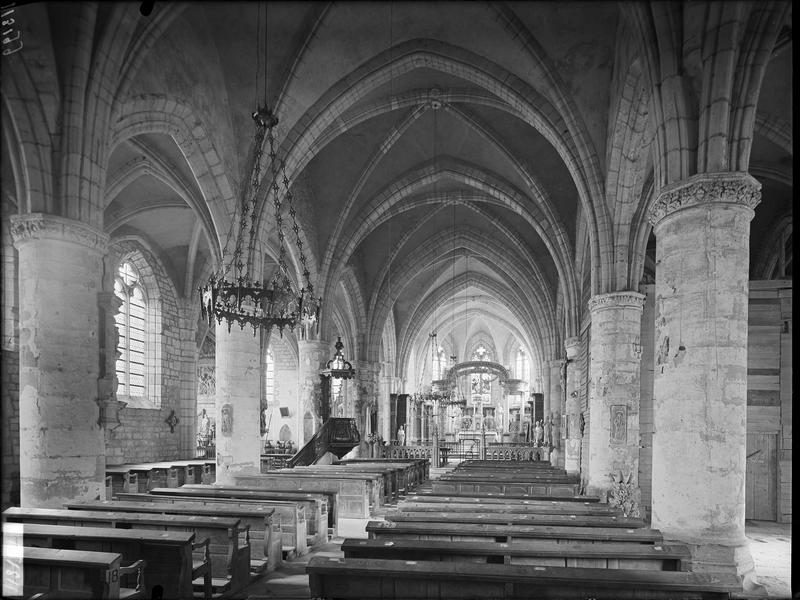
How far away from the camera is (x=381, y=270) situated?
2823cm

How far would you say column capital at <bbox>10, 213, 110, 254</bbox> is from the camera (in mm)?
8875

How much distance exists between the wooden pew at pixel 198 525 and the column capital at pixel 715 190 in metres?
6.33

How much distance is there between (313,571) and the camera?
16.9ft

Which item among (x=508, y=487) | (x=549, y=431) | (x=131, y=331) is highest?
(x=131, y=331)

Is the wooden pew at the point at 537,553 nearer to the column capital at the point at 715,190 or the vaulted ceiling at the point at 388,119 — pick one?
the column capital at the point at 715,190

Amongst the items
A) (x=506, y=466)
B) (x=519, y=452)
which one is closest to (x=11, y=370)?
(x=506, y=466)

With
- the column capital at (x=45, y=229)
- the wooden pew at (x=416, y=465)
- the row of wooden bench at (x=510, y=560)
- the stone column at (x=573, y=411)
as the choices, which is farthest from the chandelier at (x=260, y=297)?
the stone column at (x=573, y=411)

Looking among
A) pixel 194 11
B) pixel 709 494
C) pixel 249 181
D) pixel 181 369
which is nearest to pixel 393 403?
pixel 181 369

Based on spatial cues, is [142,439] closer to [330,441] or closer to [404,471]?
[330,441]

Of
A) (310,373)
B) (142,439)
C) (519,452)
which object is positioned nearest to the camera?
(142,439)

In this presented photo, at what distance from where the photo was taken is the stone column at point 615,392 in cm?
1356

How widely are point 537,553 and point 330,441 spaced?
52.3ft

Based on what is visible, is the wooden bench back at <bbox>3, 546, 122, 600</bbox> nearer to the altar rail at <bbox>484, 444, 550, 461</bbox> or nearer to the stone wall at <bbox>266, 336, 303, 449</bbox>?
the altar rail at <bbox>484, 444, 550, 461</bbox>

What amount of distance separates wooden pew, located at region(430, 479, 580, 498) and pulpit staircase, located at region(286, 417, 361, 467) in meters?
7.90
